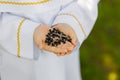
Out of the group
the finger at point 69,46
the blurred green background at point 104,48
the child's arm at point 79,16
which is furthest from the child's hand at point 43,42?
the blurred green background at point 104,48

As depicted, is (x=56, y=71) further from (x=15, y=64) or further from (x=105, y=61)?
(x=105, y=61)

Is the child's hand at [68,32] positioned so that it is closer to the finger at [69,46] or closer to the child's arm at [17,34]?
the finger at [69,46]

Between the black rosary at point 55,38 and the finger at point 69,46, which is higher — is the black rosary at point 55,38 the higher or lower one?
the higher one

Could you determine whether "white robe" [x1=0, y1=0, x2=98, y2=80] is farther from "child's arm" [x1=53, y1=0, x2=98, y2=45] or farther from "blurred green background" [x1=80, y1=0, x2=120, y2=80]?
"blurred green background" [x1=80, y1=0, x2=120, y2=80]

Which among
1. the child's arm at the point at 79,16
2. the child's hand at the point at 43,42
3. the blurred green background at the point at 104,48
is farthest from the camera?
the blurred green background at the point at 104,48

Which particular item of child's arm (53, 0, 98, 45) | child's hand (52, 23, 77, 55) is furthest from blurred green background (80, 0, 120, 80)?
child's hand (52, 23, 77, 55)

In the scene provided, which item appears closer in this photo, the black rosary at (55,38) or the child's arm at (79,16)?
the black rosary at (55,38)

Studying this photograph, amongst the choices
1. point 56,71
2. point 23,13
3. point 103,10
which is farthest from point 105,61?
point 23,13

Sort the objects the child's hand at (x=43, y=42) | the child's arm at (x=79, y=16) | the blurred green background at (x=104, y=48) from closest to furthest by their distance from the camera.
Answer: the child's hand at (x=43, y=42) < the child's arm at (x=79, y=16) < the blurred green background at (x=104, y=48)
